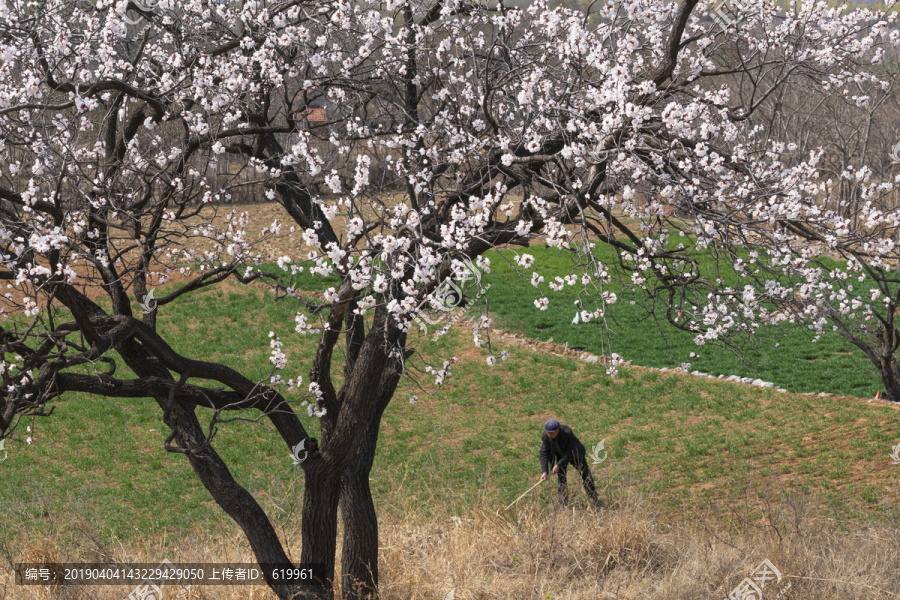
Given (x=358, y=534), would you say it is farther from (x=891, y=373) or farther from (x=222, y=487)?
(x=891, y=373)

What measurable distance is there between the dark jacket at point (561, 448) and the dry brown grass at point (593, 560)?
113 centimetres

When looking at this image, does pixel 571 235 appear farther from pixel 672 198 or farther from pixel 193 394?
pixel 193 394

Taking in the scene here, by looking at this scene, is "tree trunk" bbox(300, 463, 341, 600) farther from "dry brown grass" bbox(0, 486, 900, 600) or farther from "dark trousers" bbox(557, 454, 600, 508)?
"dark trousers" bbox(557, 454, 600, 508)

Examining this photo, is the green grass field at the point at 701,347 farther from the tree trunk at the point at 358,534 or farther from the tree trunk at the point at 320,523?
the tree trunk at the point at 320,523

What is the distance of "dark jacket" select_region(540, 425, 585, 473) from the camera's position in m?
7.25

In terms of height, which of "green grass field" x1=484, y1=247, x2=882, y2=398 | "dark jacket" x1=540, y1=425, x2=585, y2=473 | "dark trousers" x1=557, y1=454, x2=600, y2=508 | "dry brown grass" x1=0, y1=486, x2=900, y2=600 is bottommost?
"dry brown grass" x1=0, y1=486, x2=900, y2=600

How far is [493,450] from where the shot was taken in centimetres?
1014

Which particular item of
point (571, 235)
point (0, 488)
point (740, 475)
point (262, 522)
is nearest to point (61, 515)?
point (0, 488)

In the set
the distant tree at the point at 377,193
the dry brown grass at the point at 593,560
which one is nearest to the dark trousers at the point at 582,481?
the dry brown grass at the point at 593,560

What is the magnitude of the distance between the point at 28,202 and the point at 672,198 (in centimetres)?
359

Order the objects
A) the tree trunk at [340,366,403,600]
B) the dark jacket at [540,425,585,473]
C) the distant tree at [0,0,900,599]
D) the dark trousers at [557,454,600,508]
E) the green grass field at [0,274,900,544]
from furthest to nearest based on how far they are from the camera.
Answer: the green grass field at [0,274,900,544]
the dark jacket at [540,425,585,473]
the dark trousers at [557,454,600,508]
the tree trunk at [340,366,403,600]
the distant tree at [0,0,900,599]

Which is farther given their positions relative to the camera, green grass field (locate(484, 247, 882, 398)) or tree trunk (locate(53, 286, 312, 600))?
green grass field (locate(484, 247, 882, 398))

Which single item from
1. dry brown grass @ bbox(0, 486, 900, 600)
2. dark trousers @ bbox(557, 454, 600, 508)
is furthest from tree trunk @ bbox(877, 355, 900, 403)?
dark trousers @ bbox(557, 454, 600, 508)

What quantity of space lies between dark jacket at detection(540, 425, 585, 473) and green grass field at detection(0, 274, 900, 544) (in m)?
0.58
